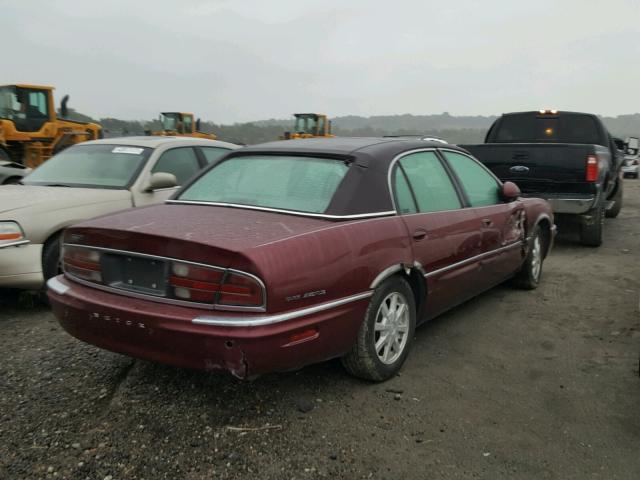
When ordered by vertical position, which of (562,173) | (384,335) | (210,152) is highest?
(210,152)

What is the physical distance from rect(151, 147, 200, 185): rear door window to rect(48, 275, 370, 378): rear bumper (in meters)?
2.78

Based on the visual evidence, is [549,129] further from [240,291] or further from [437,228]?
[240,291]

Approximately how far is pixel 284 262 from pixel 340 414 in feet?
3.08

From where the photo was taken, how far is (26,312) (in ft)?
15.5

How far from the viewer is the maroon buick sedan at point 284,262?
266 cm

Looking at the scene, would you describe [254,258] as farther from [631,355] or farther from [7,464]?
[631,355]

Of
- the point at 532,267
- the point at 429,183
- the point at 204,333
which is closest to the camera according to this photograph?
the point at 204,333

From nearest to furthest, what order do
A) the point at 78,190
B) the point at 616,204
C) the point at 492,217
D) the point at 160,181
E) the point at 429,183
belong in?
the point at 429,183 < the point at 492,217 < the point at 78,190 < the point at 160,181 < the point at 616,204

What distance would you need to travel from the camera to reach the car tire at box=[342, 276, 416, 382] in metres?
3.24

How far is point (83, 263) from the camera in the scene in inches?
123

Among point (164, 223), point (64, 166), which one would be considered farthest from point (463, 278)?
point (64, 166)

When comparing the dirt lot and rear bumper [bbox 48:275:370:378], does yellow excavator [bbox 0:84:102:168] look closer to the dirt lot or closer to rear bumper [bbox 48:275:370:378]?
the dirt lot

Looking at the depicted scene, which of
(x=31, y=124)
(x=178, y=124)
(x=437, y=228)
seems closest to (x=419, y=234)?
(x=437, y=228)

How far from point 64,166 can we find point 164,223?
10.5 feet
